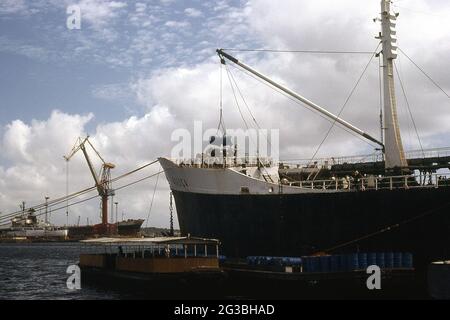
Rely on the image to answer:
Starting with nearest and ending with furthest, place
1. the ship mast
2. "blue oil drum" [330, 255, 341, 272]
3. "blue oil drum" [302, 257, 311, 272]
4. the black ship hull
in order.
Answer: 1. "blue oil drum" [330, 255, 341, 272]
2. the black ship hull
3. "blue oil drum" [302, 257, 311, 272]
4. the ship mast

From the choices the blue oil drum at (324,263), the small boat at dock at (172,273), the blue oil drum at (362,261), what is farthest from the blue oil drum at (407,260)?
the small boat at dock at (172,273)

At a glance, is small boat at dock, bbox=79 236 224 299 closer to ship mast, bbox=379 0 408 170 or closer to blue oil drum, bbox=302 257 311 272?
blue oil drum, bbox=302 257 311 272

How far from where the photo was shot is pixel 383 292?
116ft

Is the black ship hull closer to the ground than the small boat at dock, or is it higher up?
higher up

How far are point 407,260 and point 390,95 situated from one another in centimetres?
1406

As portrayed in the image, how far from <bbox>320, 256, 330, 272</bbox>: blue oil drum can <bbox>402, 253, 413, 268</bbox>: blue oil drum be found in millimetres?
4920

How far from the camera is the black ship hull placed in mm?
36938

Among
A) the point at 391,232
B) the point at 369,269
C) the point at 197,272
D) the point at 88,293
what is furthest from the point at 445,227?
the point at 88,293

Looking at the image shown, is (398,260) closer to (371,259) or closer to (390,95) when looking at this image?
(371,259)

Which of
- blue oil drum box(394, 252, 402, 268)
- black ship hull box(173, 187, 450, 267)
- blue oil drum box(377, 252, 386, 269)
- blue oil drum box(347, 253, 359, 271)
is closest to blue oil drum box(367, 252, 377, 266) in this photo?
blue oil drum box(377, 252, 386, 269)

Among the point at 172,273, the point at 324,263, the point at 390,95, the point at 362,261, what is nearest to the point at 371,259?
the point at 362,261

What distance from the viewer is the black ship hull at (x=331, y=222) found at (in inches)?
1454

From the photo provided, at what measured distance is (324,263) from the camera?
121ft

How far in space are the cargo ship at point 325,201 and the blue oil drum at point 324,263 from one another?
3.46 m
